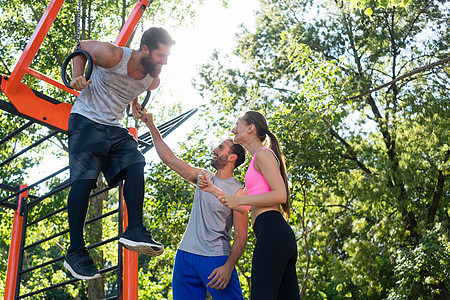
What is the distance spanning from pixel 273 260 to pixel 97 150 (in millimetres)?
990

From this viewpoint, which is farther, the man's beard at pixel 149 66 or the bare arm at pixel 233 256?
the bare arm at pixel 233 256

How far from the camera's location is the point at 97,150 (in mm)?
2373

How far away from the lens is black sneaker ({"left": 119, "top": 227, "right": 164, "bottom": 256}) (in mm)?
2255

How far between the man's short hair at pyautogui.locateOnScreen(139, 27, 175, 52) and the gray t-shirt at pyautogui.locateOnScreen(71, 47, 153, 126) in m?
0.10

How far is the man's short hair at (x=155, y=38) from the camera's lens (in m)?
2.43

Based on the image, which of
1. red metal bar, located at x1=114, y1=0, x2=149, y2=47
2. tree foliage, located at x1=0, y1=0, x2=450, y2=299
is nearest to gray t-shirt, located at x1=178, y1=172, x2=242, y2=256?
red metal bar, located at x1=114, y1=0, x2=149, y2=47

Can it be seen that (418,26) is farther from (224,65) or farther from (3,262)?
(3,262)


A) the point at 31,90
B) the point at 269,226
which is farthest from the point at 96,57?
the point at 269,226

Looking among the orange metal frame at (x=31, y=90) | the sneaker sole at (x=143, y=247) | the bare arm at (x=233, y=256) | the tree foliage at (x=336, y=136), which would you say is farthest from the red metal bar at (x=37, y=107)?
the tree foliage at (x=336, y=136)

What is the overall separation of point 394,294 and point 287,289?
814 cm

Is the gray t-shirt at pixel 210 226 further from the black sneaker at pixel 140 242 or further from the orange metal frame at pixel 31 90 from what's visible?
the orange metal frame at pixel 31 90

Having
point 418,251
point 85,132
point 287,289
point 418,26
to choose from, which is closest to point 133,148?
point 85,132

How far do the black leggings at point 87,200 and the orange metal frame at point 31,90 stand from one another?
80cm

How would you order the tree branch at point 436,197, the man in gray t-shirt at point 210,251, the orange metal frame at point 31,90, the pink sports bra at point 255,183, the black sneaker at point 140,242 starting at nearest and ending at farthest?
the black sneaker at point 140,242, the pink sports bra at point 255,183, the man in gray t-shirt at point 210,251, the orange metal frame at point 31,90, the tree branch at point 436,197
